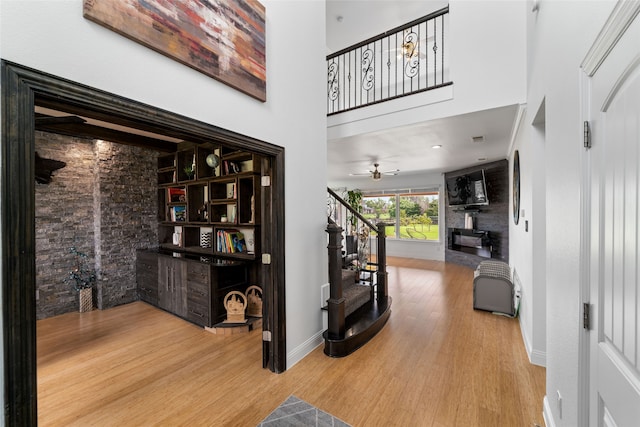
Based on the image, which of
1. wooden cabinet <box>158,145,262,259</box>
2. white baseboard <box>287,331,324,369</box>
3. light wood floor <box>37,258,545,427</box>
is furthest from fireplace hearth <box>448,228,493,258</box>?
wooden cabinet <box>158,145,262,259</box>

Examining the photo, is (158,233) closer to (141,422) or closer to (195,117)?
(141,422)

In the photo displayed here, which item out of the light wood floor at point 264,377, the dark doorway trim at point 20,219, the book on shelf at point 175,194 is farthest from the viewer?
the book on shelf at point 175,194

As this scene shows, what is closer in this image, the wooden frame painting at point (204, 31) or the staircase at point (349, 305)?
the wooden frame painting at point (204, 31)

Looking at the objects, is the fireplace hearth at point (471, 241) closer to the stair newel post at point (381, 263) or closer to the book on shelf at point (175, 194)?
the stair newel post at point (381, 263)

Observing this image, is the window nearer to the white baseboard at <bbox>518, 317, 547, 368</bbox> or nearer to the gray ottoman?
the gray ottoman

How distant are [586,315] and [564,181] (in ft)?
2.35

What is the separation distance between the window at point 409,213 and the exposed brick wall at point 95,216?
6852 millimetres

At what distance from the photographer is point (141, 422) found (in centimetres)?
187

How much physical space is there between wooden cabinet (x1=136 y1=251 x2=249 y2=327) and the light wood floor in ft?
0.84

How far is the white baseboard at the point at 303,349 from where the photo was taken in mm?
2548

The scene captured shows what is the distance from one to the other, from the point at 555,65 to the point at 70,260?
594 centimetres

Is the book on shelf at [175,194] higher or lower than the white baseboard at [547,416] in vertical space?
higher

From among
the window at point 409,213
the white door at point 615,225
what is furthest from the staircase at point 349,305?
the window at point 409,213

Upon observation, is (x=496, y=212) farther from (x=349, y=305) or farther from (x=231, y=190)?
(x=231, y=190)
